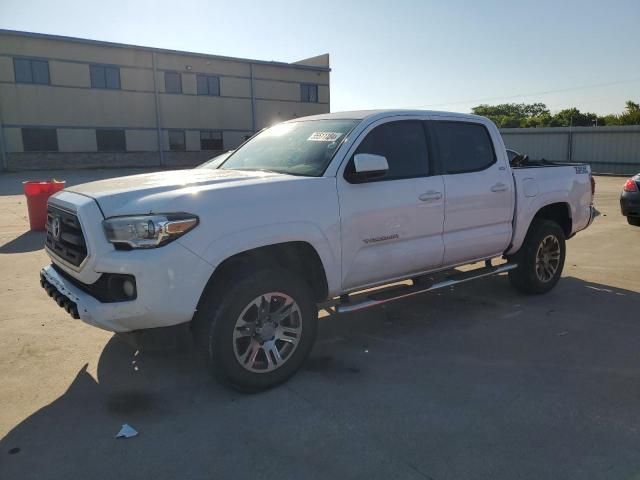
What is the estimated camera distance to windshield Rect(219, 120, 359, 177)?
4.05 m

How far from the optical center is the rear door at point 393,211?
3.93 metres

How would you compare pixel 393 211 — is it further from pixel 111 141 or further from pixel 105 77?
pixel 105 77

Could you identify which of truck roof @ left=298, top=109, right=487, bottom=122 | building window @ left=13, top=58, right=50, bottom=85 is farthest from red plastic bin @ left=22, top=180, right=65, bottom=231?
building window @ left=13, top=58, right=50, bottom=85

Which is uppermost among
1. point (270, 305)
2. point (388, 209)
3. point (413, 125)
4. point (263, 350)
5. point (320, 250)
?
point (413, 125)

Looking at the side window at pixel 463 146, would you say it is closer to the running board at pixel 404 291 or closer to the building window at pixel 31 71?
the running board at pixel 404 291

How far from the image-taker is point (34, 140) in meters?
31.6

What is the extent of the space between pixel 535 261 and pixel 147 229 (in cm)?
431

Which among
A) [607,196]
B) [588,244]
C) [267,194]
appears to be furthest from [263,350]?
[607,196]

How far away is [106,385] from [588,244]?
8.13 m

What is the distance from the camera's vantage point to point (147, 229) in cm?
310

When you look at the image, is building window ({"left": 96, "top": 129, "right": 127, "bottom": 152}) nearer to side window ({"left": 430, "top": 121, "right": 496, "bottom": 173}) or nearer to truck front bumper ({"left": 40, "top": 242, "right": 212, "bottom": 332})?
side window ({"left": 430, "top": 121, "right": 496, "bottom": 173})

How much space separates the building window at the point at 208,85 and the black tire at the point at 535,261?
35.1 m

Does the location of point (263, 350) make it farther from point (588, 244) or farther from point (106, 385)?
point (588, 244)

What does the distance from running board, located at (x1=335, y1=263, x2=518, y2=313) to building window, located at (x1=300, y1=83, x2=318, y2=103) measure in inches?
1540
